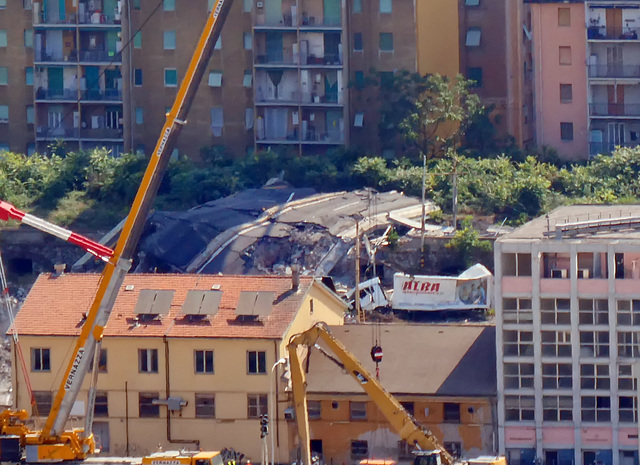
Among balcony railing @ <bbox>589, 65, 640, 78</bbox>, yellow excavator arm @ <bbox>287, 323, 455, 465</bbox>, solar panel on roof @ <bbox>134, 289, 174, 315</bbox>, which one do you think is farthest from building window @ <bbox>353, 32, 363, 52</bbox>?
yellow excavator arm @ <bbox>287, 323, 455, 465</bbox>

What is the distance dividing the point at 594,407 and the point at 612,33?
36826mm

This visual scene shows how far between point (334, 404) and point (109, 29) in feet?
129

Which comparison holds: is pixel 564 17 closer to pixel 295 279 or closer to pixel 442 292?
pixel 442 292

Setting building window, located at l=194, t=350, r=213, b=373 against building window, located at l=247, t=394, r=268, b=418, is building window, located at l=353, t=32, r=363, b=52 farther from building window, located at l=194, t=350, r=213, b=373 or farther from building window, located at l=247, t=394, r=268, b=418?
building window, located at l=247, t=394, r=268, b=418

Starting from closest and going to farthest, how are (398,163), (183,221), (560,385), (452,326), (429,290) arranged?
(560,385)
(452,326)
(429,290)
(183,221)
(398,163)

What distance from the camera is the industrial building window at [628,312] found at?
53688 millimetres

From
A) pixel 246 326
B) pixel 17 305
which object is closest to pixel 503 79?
pixel 17 305

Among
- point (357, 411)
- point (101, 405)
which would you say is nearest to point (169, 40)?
point (101, 405)

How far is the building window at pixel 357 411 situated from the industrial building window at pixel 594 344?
7277mm

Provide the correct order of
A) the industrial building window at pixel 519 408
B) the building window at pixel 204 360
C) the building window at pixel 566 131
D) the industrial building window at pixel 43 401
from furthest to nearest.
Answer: the building window at pixel 566 131 → the industrial building window at pixel 43 401 → the building window at pixel 204 360 → the industrial building window at pixel 519 408

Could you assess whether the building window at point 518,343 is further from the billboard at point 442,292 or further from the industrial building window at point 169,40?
the industrial building window at point 169,40

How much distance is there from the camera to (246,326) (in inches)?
2211

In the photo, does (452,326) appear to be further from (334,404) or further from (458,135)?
(458,135)

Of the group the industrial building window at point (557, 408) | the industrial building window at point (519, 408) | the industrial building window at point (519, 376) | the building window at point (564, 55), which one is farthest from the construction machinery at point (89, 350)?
the building window at point (564, 55)
